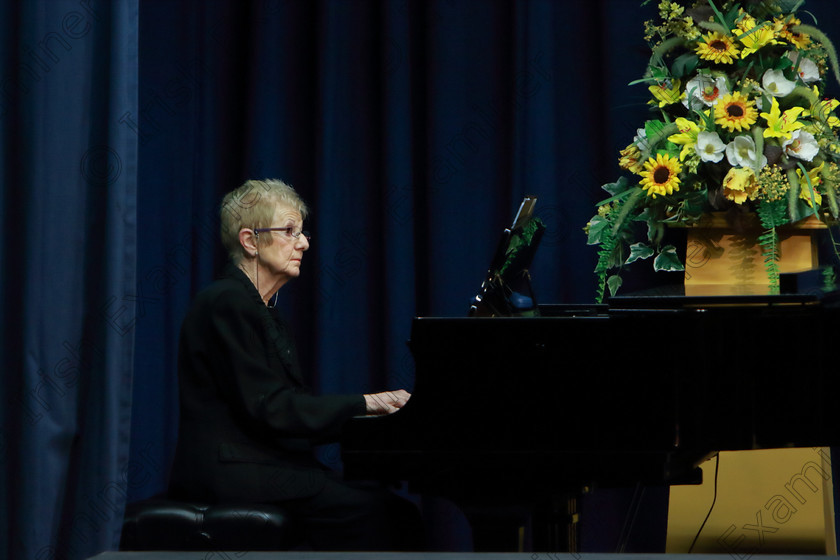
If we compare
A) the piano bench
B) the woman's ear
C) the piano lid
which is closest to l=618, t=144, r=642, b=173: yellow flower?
the piano lid

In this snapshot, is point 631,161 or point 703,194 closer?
point 703,194

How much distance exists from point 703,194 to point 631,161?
0.26 m

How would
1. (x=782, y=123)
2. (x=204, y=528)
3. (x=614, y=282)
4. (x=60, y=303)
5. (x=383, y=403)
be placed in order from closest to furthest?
(x=60, y=303)
(x=204, y=528)
(x=383, y=403)
(x=782, y=123)
(x=614, y=282)

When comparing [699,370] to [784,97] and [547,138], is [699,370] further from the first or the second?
[547,138]

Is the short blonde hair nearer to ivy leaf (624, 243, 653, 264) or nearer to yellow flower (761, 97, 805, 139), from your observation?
ivy leaf (624, 243, 653, 264)

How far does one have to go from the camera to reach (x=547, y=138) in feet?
9.96

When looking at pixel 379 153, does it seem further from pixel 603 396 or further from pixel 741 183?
pixel 603 396

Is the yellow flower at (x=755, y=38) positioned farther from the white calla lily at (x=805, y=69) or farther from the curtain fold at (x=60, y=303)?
the curtain fold at (x=60, y=303)

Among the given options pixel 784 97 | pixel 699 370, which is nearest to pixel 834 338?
pixel 699 370

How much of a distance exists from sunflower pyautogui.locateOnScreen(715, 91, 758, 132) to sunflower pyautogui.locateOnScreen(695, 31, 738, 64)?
13 centimetres

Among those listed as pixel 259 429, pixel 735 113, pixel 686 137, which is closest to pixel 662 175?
pixel 686 137

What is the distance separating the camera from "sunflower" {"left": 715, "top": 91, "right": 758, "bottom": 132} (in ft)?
7.85

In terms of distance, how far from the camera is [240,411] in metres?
2.27

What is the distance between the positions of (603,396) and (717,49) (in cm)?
118
